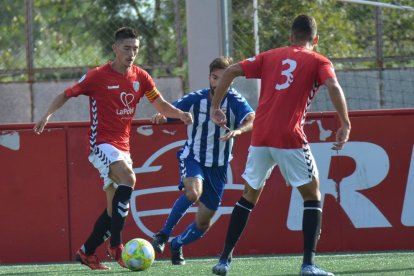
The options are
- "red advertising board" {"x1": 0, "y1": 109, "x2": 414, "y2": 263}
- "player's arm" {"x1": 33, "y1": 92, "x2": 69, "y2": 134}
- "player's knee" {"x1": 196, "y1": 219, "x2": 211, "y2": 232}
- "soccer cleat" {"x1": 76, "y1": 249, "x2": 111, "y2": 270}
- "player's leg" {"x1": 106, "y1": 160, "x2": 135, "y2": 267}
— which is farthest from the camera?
"red advertising board" {"x1": 0, "y1": 109, "x2": 414, "y2": 263}

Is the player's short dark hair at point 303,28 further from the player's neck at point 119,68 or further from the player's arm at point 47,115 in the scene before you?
the player's arm at point 47,115

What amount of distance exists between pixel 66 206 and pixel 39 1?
10.4 meters

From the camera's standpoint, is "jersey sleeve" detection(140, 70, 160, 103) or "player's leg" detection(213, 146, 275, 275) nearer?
"player's leg" detection(213, 146, 275, 275)

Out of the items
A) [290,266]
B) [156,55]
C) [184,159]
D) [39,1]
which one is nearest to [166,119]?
[184,159]

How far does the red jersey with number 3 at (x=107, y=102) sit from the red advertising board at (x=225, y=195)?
150 centimetres

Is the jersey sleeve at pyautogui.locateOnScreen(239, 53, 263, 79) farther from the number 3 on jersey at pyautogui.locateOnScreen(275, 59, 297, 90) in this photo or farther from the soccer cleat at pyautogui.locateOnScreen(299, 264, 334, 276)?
the soccer cleat at pyautogui.locateOnScreen(299, 264, 334, 276)

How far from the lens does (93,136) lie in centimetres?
988

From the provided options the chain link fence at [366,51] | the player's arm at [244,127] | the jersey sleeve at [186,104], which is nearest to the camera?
the player's arm at [244,127]

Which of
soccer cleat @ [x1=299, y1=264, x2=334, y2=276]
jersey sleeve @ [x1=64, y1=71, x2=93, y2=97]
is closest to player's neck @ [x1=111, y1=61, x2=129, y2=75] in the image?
jersey sleeve @ [x1=64, y1=71, x2=93, y2=97]

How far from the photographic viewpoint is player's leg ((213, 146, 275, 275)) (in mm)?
8367

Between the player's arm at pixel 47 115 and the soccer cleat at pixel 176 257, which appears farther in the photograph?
the soccer cleat at pixel 176 257

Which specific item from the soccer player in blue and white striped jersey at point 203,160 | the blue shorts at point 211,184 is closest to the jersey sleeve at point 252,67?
the soccer player in blue and white striped jersey at point 203,160

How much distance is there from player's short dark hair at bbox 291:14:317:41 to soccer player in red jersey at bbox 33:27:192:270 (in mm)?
1870

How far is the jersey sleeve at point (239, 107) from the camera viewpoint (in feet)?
33.4
